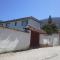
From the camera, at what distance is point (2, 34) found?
1769cm

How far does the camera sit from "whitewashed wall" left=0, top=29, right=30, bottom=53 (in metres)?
17.8

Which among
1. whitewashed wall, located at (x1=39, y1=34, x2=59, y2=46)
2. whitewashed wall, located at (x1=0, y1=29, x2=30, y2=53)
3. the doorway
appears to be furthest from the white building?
whitewashed wall, located at (x1=0, y1=29, x2=30, y2=53)

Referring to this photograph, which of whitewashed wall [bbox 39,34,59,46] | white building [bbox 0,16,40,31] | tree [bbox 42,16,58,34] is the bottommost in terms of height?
whitewashed wall [bbox 39,34,59,46]

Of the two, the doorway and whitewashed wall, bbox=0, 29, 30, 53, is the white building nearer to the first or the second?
the doorway

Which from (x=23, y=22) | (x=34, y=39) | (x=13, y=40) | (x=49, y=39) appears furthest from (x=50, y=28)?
(x=13, y=40)

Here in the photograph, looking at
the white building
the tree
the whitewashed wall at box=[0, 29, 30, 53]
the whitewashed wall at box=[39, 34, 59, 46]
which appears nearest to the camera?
the whitewashed wall at box=[0, 29, 30, 53]

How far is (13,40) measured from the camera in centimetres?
2000

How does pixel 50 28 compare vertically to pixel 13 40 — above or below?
above

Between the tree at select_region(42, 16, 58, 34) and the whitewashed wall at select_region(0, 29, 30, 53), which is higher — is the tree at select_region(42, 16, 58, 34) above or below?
above

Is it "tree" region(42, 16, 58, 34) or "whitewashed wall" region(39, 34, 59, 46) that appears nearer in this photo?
"whitewashed wall" region(39, 34, 59, 46)

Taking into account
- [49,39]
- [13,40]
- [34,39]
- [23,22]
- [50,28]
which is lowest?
[49,39]

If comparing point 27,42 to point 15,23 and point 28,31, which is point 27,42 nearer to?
point 28,31

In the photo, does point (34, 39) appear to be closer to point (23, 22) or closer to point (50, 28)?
point (23, 22)

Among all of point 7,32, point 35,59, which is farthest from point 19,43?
point 35,59
